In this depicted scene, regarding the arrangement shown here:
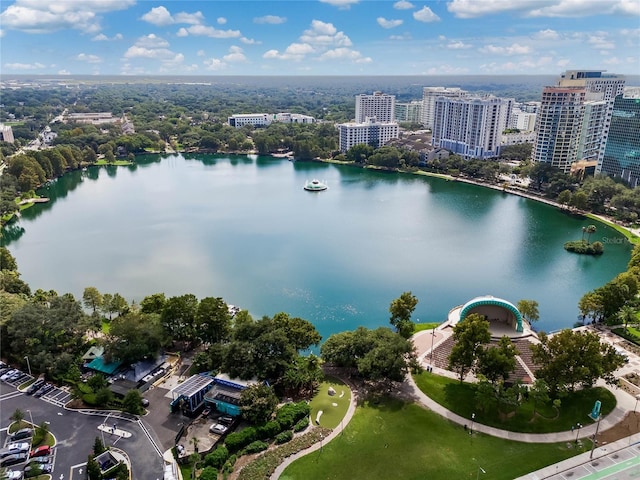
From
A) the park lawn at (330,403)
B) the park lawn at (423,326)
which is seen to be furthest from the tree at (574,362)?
the park lawn at (330,403)

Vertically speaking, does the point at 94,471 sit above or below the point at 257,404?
below

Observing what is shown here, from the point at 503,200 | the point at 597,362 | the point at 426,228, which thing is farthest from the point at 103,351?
the point at 503,200

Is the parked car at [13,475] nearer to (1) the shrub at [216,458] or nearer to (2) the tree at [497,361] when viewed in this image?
(1) the shrub at [216,458]

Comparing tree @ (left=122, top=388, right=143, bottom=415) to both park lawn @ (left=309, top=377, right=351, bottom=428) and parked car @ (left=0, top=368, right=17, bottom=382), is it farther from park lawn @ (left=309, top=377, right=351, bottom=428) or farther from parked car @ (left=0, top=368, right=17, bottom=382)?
park lawn @ (left=309, top=377, right=351, bottom=428)

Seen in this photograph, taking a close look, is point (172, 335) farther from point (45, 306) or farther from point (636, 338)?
point (636, 338)

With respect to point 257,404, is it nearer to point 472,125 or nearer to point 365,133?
point 472,125

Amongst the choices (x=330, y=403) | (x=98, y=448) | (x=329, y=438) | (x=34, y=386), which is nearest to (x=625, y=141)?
(x=330, y=403)

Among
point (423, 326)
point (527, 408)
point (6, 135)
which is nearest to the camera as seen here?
point (527, 408)
